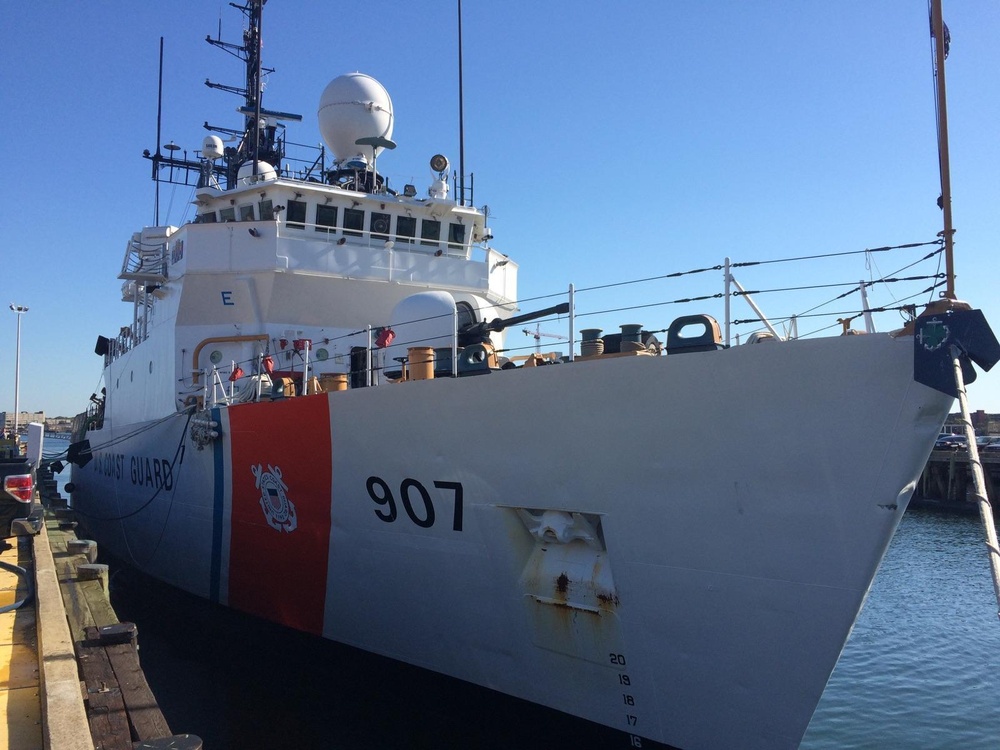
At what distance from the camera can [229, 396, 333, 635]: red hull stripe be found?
24.0ft

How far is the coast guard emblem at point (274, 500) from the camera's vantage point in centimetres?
773

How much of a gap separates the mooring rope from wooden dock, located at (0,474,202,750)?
12.7ft

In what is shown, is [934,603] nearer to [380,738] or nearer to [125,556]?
[380,738]

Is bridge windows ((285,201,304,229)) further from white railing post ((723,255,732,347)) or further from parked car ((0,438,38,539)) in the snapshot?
white railing post ((723,255,732,347))

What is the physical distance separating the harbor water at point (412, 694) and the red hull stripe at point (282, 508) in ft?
2.02

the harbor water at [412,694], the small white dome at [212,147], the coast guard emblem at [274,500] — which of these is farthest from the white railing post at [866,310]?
the small white dome at [212,147]

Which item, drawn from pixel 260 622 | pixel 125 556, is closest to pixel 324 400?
pixel 260 622

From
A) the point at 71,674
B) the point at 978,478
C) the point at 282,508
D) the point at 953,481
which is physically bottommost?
the point at 953,481

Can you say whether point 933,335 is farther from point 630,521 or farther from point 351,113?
point 351,113

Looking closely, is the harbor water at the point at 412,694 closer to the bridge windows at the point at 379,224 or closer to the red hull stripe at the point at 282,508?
the red hull stripe at the point at 282,508

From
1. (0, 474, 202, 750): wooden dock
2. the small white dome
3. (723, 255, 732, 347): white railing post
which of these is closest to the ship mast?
(723, 255, 732, 347): white railing post

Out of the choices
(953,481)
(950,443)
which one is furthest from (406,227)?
(950,443)

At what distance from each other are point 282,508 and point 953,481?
86.7 feet

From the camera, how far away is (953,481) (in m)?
26.5
